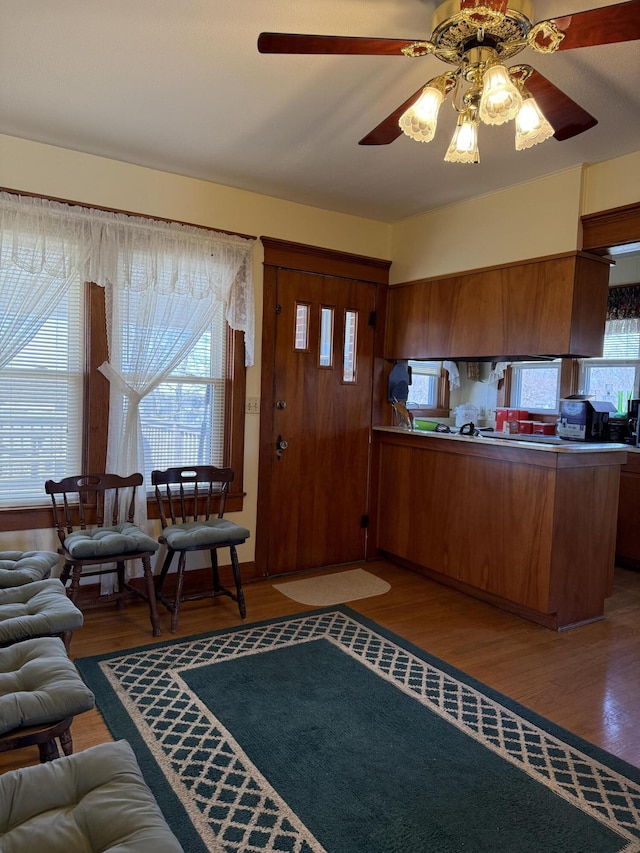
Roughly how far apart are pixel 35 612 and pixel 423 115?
212 centimetres

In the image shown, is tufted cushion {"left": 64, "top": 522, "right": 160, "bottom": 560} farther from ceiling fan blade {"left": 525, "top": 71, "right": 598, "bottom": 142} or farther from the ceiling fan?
ceiling fan blade {"left": 525, "top": 71, "right": 598, "bottom": 142}

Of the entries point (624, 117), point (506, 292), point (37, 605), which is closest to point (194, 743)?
point (37, 605)

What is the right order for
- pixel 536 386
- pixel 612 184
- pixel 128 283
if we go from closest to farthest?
pixel 612 184 < pixel 128 283 < pixel 536 386

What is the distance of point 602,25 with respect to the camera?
1458 mm

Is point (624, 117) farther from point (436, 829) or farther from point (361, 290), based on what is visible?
point (436, 829)

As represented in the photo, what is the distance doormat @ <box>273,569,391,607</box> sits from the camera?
3.59 metres

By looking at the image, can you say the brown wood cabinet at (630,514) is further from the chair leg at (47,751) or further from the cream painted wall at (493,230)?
the chair leg at (47,751)

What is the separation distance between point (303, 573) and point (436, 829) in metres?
2.41

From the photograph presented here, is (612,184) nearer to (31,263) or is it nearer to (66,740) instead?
(31,263)

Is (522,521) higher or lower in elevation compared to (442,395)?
lower

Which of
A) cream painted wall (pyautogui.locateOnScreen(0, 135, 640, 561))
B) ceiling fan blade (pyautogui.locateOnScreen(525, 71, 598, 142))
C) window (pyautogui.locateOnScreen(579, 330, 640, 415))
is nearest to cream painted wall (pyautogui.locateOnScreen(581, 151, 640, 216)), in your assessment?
cream painted wall (pyautogui.locateOnScreen(0, 135, 640, 561))

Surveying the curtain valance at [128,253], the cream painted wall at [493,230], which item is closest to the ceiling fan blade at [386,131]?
the cream painted wall at [493,230]

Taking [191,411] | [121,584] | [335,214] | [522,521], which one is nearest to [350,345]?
[335,214]

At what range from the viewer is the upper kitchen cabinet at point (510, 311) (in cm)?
323
